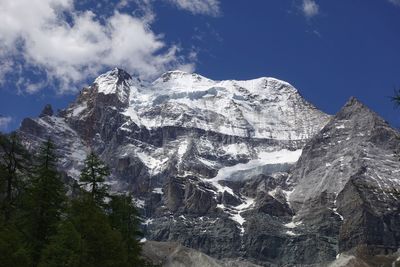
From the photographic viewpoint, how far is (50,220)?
1785 inches

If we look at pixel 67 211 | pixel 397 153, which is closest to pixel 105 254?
pixel 67 211

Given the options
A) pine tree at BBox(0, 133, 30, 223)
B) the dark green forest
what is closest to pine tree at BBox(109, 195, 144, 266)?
the dark green forest

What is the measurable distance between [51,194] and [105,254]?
5135 millimetres

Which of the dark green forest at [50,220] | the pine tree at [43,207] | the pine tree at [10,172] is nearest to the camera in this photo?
the dark green forest at [50,220]

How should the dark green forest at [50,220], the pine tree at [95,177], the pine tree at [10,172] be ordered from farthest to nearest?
1. the pine tree at [95,177]
2. the pine tree at [10,172]
3. the dark green forest at [50,220]

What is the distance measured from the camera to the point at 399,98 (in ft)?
81.8

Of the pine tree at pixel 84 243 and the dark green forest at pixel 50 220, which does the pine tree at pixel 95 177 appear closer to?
the dark green forest at pixel 50 220

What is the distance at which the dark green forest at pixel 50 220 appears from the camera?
39.2 m

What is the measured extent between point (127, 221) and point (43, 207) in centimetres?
1179

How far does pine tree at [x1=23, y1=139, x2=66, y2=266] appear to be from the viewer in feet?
147

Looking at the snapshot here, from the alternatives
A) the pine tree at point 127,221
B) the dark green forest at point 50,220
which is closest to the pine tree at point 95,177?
the dark green forest at point 50,220

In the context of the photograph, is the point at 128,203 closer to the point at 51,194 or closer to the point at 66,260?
the point at 51,194

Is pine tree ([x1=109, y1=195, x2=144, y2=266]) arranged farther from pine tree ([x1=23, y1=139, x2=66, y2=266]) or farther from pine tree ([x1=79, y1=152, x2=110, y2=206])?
pine tree ([x1=23, y1=139, x2=66, y2=266])

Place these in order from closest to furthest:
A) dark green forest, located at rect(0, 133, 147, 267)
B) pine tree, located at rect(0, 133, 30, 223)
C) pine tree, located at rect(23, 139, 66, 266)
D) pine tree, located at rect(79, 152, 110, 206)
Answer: dark green forest, located at rect(0, 133, 147, 267), pine tree, located at rect(23, 139, 66, 266), pine tree, located at rect(0, 133, 30, 223), pine tree, located at rect(79, 152, 110, 206)
